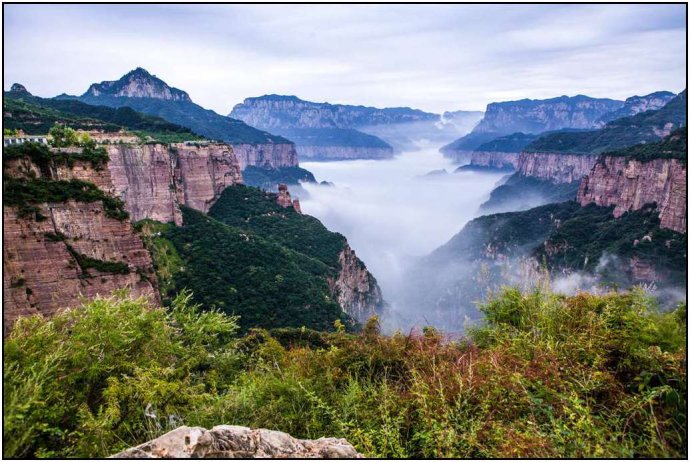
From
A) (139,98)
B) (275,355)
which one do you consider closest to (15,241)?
(275,355)

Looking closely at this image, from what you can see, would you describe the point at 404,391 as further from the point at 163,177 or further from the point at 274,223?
the point at 274,223

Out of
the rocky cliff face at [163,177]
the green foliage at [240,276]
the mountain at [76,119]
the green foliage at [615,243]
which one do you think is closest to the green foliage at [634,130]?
the green foliage at [615,243]

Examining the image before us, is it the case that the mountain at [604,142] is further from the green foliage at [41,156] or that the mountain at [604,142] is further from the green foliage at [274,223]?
the green foliage at [41,156]

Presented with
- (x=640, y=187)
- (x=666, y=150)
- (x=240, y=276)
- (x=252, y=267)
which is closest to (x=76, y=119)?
(x=252, y=267)

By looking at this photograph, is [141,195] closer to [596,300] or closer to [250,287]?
[250,287]

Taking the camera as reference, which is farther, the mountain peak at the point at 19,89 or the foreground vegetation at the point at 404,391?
the mountain peak at the point at 19,89
